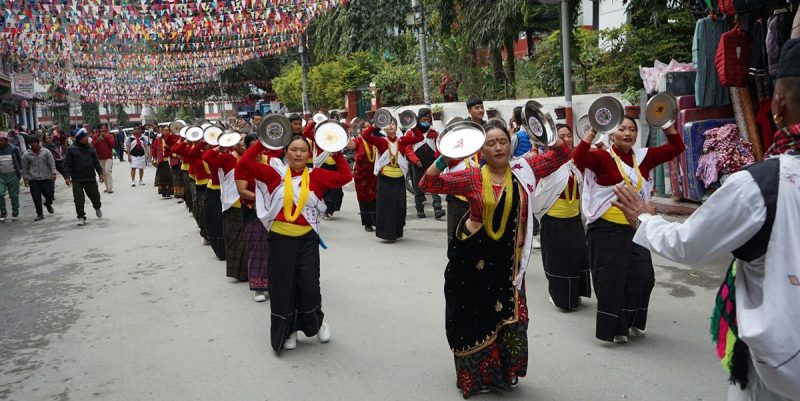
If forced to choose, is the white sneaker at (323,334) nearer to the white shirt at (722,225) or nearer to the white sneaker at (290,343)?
the white sneaker at (290,343)

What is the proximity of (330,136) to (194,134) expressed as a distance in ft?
15.7

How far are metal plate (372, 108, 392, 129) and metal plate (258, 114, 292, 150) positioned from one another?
15.6 feet

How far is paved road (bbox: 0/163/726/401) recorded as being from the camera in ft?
14.7

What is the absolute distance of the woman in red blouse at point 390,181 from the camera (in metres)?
9.67

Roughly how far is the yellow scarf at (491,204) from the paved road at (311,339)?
105cm

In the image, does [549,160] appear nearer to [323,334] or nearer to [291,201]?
[291,201]

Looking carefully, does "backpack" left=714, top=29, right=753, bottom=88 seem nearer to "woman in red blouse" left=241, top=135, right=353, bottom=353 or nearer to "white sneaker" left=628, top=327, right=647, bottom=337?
"white sneaker" left=628, top=327, right=647, bottom=337

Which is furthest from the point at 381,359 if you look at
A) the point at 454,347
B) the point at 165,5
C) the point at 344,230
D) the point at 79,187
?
the point at 165,5

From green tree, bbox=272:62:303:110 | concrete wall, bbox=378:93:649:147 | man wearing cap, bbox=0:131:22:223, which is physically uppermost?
green tree, bbox=272:62:303:110

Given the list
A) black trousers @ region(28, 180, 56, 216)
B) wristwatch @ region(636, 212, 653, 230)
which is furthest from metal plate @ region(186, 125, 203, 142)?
wristwatch @ region(636, 212, 653, 230)

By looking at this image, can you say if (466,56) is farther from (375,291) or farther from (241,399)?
(241,399)

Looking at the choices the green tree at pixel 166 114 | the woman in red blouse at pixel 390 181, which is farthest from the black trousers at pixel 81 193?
the green tree at pixel 166 114

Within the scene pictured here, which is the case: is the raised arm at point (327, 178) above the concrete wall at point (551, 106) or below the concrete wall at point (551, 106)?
below

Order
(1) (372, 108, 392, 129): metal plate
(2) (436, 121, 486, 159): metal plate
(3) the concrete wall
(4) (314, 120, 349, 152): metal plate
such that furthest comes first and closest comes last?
(3) the concrete wall
(1) (372, 108, 392, 129): metal plate
(4) (314, 120, 349, 152): metal plate
(2) (436, 121, 486, 159): metal plate
